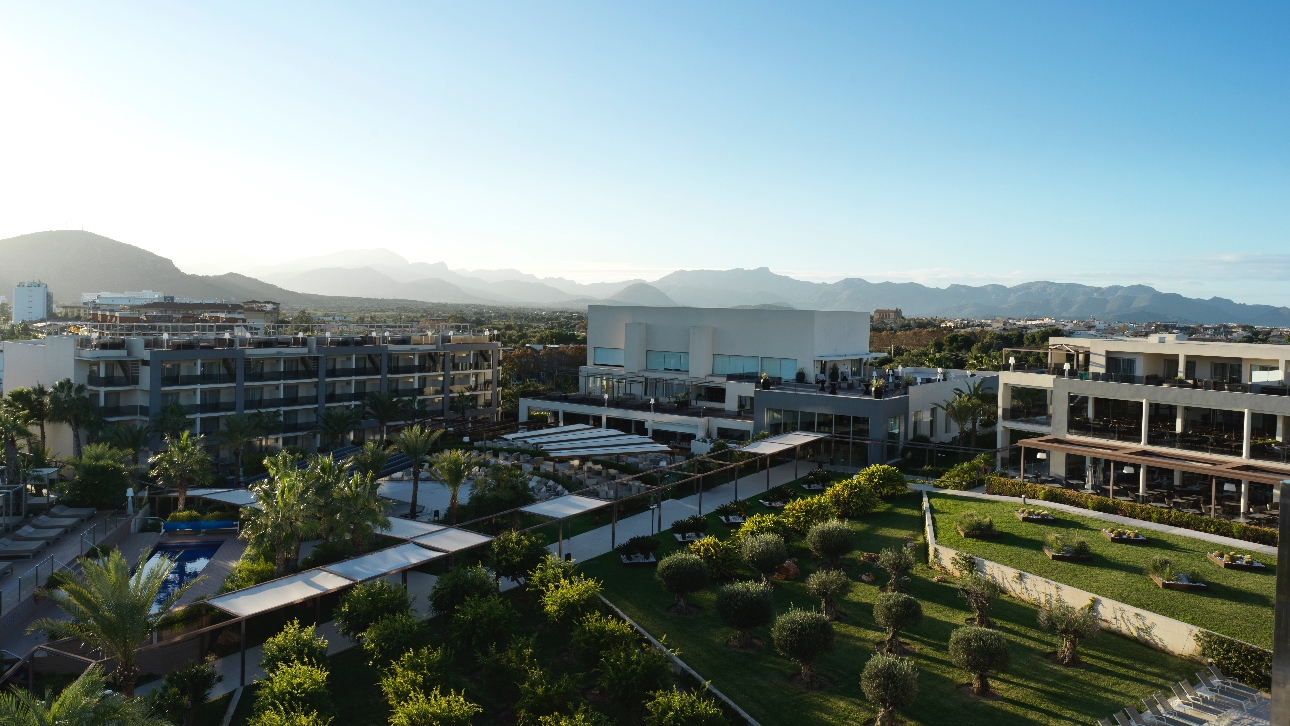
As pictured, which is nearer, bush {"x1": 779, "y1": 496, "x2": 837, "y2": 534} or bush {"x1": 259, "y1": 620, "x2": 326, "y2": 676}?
bush {"x1": 259, "y1": 620, "x2": 326, "y2": 676}

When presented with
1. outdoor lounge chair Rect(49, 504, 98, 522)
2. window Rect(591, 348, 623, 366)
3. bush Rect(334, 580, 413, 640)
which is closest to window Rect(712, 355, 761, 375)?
window Rect(591, 348, 623, 366)

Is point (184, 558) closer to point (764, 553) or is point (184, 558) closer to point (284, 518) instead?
point (284, 518)

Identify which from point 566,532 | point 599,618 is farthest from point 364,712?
point 566,532

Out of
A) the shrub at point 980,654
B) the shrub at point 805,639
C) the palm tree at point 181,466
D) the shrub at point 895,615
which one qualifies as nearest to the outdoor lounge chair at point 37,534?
the palm tree at point 181,466

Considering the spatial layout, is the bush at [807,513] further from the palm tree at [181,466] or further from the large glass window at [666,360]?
the large glass window at [666,360]

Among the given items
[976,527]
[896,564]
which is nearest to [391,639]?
[896,564]

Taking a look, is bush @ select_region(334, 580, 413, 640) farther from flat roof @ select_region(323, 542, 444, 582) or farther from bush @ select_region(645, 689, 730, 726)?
bush @ select_region(645, 689, 730, 726)
